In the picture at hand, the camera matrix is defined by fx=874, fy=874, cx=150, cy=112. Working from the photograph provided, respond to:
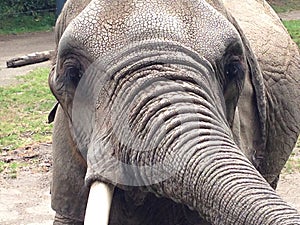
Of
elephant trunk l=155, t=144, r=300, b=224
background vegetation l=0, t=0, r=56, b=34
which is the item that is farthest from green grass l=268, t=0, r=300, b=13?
elephant trunk l=155, t=144, r=300, b=224

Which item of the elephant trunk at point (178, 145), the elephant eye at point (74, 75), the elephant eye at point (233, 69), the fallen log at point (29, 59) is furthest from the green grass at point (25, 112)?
the elephant trunk at point (178, 145)

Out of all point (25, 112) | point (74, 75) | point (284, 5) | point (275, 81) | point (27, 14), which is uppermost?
point (74, 75)

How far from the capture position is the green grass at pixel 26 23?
1602 cm

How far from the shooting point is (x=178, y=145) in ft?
8.13

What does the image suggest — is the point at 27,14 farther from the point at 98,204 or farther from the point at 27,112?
the point at 98,204

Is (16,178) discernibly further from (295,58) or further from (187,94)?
(187,94)

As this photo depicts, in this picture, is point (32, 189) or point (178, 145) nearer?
point (178, 145)

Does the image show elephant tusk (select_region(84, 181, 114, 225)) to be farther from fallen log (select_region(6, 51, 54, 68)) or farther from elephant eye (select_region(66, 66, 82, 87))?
fallen log (select_region(6, 51, 54, 68))

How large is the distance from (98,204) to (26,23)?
1411 cm

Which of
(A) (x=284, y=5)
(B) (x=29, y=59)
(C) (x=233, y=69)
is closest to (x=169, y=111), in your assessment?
(C) (x=233, y=69)

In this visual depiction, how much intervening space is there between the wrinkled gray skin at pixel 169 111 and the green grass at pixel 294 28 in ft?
32.2

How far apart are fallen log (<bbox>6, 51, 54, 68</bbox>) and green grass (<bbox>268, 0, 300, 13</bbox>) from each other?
7.38m

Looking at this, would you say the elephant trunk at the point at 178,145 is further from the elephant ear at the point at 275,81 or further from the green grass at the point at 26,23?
the green grass at the point at 26,23

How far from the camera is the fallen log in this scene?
12.2 m
